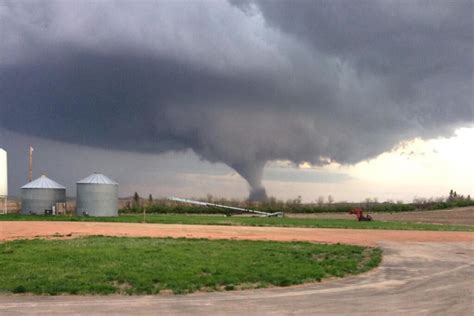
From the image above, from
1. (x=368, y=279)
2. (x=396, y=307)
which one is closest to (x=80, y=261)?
(x=368, y=279)

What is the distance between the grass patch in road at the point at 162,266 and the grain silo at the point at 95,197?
4259 centimetres

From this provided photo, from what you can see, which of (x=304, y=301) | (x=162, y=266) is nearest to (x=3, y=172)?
(x=162, y=266)

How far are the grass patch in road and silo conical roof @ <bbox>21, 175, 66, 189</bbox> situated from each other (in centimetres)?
4692

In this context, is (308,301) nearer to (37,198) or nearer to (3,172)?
(3,172)

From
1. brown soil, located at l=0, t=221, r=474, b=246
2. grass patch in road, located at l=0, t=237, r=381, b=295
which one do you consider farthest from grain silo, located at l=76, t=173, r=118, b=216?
grass patch in road, located at l=0, t=237, r=381, b=295

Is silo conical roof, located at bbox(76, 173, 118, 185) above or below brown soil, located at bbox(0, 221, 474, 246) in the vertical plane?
above

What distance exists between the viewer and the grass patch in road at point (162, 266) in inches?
625

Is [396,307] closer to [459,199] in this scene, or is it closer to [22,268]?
[22,268]

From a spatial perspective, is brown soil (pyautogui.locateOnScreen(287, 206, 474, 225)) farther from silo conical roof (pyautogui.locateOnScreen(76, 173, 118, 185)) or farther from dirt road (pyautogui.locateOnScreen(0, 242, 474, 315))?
dirt road (pyautogui.locateOnScreen(0, 242, 474, 315))

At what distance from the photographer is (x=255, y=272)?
18453 millimetres

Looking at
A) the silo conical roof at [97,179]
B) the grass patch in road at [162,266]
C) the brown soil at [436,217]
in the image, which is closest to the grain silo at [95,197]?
the silo conical roof at [97,179]

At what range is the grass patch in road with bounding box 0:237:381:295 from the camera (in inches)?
625

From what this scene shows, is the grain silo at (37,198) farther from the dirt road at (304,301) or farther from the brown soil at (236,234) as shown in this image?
the dirt road at (304,301)

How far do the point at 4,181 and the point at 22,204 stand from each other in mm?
5537
